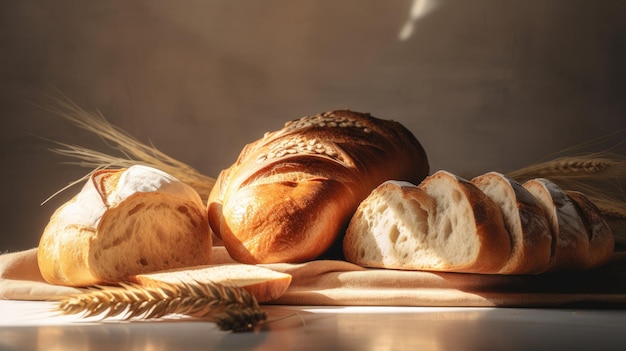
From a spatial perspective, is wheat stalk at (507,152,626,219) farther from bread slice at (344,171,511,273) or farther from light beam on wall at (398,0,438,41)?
light beam on wall at (398,0,438,41)

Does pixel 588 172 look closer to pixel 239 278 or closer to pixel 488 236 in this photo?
pixel 488 236

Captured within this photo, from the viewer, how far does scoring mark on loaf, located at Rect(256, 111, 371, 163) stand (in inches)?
93.4

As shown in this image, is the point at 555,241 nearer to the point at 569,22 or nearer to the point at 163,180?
the point at 163,180

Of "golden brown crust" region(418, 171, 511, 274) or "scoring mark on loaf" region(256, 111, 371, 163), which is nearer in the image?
"golden brown crust" region(418, 171, 511, 274)

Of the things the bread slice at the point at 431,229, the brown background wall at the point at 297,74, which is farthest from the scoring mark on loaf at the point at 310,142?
the brown background wall at the point at 297,74

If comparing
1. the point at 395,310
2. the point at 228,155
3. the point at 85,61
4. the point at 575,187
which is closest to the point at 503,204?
the point at 395,310

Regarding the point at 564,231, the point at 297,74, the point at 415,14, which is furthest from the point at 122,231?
the point at 415,14

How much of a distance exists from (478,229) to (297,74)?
2.04m

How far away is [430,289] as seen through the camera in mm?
1894

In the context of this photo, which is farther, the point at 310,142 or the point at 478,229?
the point at 310,142

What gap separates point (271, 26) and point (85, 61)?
3.20 ft

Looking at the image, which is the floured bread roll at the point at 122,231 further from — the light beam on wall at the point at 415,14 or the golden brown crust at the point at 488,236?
the light beam on wall at the point at 415,14

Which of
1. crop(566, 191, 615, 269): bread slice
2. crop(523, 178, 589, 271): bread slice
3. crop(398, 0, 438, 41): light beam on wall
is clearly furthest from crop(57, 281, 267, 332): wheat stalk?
crop(398, 0, 438, 41): light beam on wall

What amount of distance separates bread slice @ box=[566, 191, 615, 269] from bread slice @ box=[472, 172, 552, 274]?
0.18 metres
